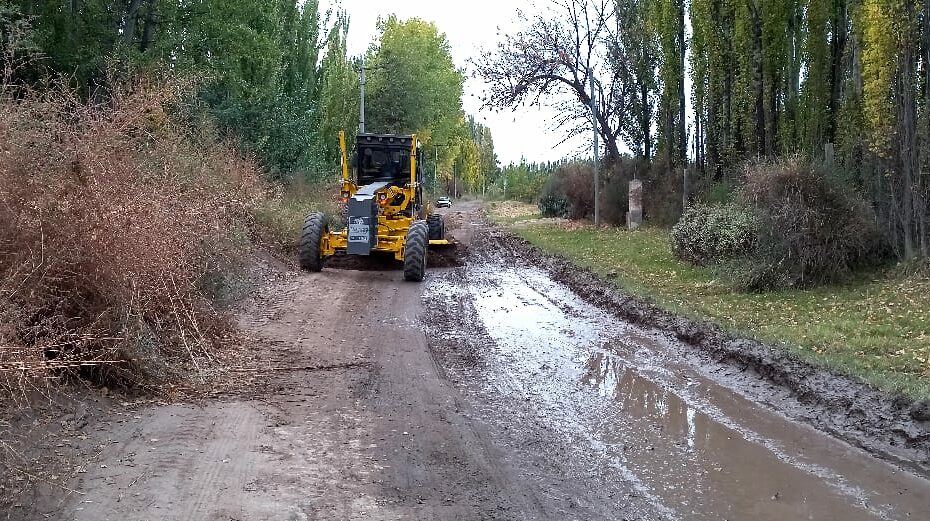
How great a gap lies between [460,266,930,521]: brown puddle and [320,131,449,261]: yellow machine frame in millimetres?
6558

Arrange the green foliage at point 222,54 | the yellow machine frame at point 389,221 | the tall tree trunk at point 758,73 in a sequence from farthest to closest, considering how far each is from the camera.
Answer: the tall tree trunk at point 758,73
the green foliage at point 222,54
the yellow machine frame at point 389,221

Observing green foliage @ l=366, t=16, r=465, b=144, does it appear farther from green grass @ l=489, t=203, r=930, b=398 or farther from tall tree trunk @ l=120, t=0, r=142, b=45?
green grass @ l=489, t=203, r=930, b=398

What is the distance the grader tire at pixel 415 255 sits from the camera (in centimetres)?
1609

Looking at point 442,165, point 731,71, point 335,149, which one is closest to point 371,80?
point 335,149

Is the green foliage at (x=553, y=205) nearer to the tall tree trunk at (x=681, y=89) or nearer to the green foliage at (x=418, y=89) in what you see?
the green foliage at (x=418, y=89)

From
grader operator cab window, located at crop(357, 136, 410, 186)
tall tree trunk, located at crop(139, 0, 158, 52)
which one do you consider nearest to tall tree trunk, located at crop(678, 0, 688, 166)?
grader operator cab window, located at crop(357, 136, 410, 186)

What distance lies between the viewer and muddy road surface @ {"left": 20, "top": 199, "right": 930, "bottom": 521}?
5270 mm

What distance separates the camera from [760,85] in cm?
2038

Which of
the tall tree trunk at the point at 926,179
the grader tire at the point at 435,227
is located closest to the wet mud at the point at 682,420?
the tall tree trunk at the point at 926,179

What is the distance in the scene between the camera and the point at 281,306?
1287 cm

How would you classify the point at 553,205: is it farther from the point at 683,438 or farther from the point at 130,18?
the point at 683,438

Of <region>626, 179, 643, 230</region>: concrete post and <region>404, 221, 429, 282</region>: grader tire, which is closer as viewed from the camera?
<region>404, 221, 429, 282</region>: grader tire

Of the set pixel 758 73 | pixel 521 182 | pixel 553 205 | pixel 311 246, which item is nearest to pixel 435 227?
pixel 311 246

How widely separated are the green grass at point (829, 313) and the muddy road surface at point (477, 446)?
1.03 m
